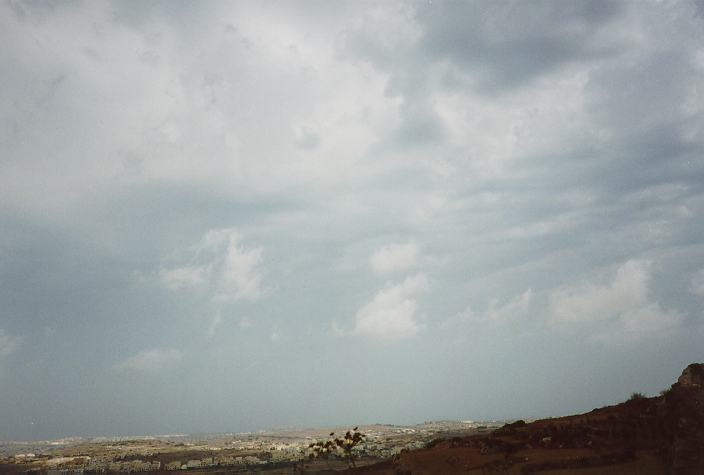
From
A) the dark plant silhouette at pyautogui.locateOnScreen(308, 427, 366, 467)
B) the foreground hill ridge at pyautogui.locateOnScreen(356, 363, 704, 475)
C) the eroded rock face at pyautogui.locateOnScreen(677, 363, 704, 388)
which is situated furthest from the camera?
the dark plant silhouette at pyautogui.locateOnScreen(308, 427, 366, 467)

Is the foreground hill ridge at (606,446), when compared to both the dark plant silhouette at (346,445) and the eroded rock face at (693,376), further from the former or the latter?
the dark plant silhouette at (346,445)

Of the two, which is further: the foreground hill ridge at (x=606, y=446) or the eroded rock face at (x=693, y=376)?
the eroded rock face at (x=693, y=376)

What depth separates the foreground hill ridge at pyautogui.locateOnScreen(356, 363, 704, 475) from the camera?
40.9 meters

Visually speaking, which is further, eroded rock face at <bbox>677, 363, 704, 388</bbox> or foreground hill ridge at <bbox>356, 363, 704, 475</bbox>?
eroded rock face at <bbox>677, 363, 704, 388</bbox>

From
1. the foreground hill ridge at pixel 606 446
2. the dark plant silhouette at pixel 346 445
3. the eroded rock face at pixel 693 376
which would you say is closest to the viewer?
the foreground hill ridge at pixel 606 446

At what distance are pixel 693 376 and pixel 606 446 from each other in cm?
1105

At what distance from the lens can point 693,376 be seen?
4662cm

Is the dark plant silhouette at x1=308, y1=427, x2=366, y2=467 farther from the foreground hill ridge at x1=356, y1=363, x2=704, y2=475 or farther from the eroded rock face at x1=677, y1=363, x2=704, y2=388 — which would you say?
the eroded rock face at x1=677, y1=363, x2=704, y2=388

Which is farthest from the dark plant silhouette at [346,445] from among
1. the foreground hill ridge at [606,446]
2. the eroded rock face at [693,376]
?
the eroded rock face at [693,376]

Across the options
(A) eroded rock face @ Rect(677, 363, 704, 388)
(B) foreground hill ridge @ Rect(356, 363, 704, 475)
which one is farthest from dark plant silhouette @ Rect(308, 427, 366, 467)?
(A) eroded rock face @ Rect(677, 363, 704, 388)

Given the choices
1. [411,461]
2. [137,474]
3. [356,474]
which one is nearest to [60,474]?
[137,474]

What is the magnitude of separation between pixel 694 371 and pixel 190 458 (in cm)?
15540

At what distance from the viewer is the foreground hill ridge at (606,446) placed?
40850 millimetres

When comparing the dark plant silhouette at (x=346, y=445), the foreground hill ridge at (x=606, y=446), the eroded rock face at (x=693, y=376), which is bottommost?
the dark plant silhouette at (x=346, y=445)
